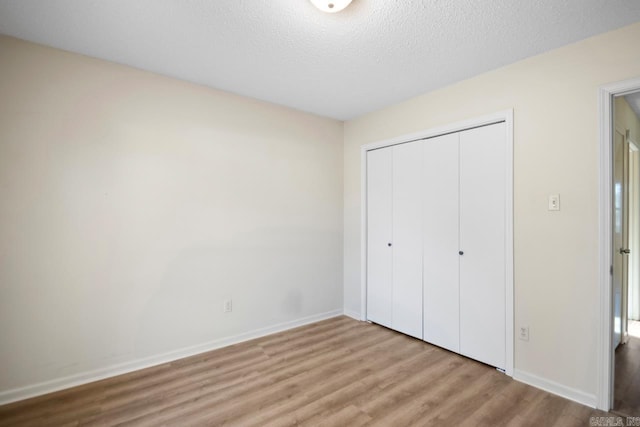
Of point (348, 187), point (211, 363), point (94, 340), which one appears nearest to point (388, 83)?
point (348, 187)

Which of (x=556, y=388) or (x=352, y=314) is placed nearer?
(x=556, y=388)

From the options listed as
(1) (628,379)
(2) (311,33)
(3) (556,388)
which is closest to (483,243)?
(3) (556,388)

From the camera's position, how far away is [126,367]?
2.43 meters

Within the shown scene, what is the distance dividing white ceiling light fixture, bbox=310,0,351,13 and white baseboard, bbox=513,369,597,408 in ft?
9.48

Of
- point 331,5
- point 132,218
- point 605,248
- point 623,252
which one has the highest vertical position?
point 331,5

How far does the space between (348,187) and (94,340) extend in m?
2.97

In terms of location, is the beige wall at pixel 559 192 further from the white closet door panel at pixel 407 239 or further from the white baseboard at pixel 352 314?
the white baseboard at pixel 352 314

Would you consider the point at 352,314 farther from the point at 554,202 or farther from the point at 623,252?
the point at 623,252

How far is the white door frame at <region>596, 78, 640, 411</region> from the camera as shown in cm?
195

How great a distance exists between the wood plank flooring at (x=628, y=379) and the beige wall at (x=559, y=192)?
0.78 ft

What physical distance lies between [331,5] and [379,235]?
2428 mm

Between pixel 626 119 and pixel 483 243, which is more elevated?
pixel 626 119

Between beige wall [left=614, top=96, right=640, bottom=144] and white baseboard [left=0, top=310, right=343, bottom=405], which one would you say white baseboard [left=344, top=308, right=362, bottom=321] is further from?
beige wall [left=614, top=96, right=640, bottom=144]

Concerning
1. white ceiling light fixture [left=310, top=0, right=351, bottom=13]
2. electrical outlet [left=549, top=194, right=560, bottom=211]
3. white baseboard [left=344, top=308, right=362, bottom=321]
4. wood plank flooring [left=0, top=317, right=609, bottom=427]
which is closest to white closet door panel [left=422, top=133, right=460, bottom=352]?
wood plank flooring [left=0, top=317, right=609, bottom=427]
